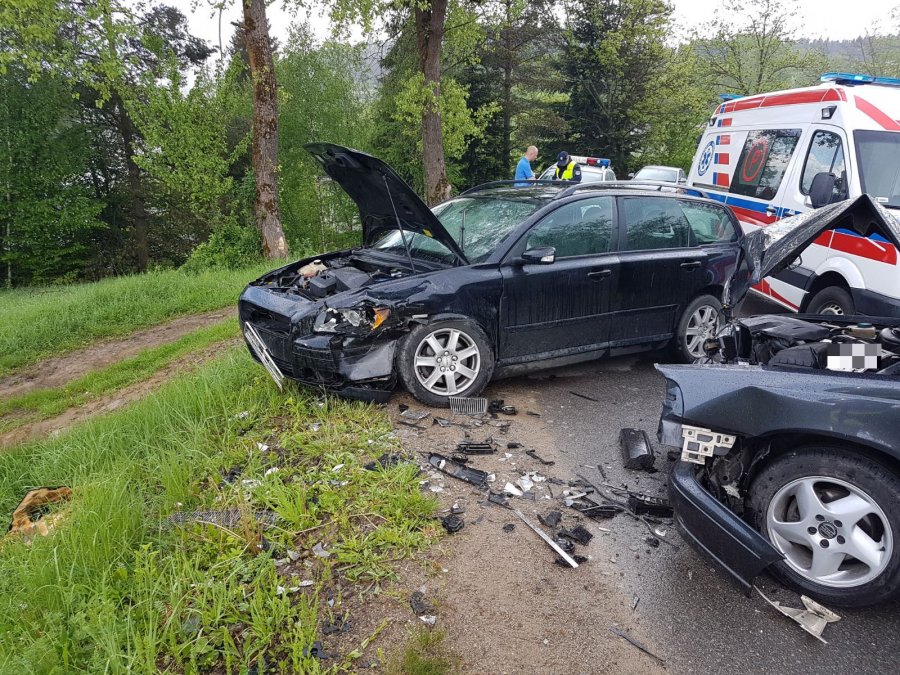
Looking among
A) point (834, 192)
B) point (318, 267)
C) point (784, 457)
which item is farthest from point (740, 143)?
point (784, 457)

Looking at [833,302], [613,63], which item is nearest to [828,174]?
[833,302]

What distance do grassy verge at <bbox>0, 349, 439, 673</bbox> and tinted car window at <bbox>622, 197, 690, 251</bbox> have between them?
2.92 meters

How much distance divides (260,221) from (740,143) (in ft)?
30.4

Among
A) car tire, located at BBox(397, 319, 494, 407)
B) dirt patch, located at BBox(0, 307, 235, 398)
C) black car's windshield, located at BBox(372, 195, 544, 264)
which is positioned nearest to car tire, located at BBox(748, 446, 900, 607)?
car tire, located at BBox(397, 319, 494, 407)

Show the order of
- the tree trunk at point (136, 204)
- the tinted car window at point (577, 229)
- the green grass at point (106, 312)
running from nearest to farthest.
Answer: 1. the tinted car window at point (577, 229)
2. the green grass at point (106, 312)
3. the tree trunk at point (136, 204)

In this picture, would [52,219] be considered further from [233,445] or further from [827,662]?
[827,662]

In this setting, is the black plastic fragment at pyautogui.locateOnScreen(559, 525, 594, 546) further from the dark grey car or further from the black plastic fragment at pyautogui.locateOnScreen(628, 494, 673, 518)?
the dark grey car

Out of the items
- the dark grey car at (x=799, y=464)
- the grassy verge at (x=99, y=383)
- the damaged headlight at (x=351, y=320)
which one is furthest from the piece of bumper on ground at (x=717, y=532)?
the grassy verge at (x=99, y=383)

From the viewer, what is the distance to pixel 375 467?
12.0 feet

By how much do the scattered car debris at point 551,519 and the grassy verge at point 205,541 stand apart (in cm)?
64

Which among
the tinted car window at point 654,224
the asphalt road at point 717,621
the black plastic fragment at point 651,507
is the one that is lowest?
the asphalt road at point 717,621

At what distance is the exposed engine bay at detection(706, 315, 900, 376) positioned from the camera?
2865 mm

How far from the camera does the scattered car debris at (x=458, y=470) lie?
3.63 meters

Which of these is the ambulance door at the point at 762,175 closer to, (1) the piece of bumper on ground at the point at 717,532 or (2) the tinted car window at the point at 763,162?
(2) the tinted car window at the point at 763,162
